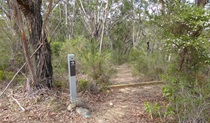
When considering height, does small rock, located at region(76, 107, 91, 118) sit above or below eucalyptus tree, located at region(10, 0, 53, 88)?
below

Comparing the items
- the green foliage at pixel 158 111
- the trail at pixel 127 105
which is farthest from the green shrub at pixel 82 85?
the green foliage at pixel 158 111

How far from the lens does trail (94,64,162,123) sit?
309 centimetres

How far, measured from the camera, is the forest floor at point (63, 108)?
2.94 m

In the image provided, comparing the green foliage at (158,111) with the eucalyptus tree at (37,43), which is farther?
the eucalyptus tree at (37,43)

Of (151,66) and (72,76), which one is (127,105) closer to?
(72,76)

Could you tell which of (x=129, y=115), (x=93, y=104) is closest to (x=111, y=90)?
(x=93, y=104)

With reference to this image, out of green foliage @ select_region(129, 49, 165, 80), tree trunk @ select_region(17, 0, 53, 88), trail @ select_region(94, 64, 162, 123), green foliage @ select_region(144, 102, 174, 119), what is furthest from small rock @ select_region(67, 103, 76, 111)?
green foliage @ select_region(129, 49, 165, 80)

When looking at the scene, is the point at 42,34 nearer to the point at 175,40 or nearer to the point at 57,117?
the point at 57,117

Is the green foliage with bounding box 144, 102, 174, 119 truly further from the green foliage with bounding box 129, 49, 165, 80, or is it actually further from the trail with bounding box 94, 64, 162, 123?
the green foliage with bounding box 129, 49, 165, 80

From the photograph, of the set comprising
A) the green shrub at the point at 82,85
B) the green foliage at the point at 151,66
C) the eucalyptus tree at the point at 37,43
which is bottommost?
the green shrub at the point at 82,85

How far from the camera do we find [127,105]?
149 inches

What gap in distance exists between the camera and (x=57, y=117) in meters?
2.98

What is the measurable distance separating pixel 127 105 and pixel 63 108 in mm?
1485

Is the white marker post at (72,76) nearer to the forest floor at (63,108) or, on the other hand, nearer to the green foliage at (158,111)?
the forest floor at (63,108)
